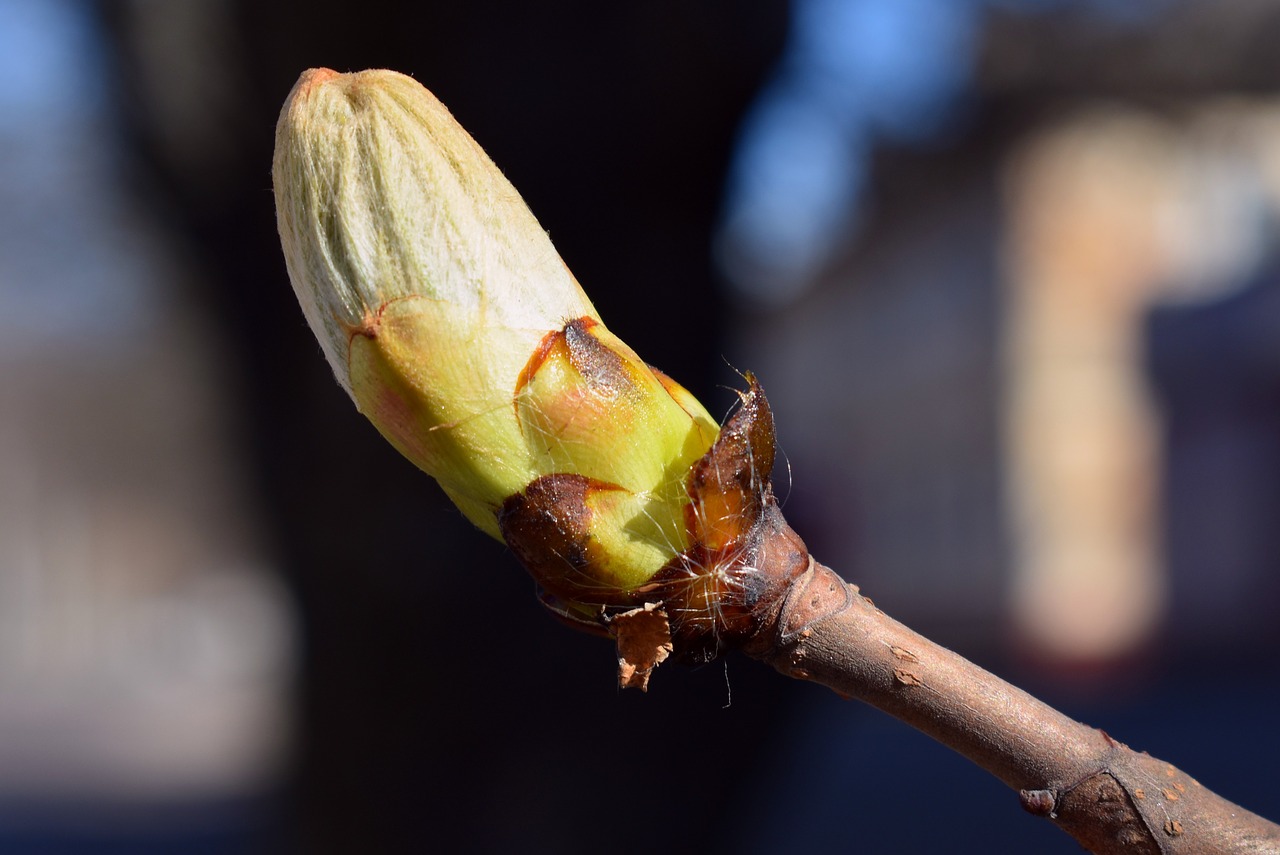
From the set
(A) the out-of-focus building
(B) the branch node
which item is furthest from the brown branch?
(A) the out-of-focus building

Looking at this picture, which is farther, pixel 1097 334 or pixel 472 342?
pixel 1097 334

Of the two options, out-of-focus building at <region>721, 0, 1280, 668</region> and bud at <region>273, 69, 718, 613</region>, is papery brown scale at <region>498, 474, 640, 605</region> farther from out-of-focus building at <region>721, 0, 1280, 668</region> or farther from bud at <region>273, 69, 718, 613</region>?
out-of-focus building at <region>721, 0, 1280, 668</region>

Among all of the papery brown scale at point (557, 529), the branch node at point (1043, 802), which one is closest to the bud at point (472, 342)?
the papery brown scale at point (557, 529)

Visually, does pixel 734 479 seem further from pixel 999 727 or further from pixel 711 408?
pixel 711 408

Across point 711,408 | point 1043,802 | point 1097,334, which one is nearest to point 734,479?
point 1043,802

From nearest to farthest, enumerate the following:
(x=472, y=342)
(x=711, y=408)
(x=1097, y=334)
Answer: (x=472, y=342) < (x=711, y=408) < (x=1097, y=334)

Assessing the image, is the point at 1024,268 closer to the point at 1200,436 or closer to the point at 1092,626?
the point at 1200,436
